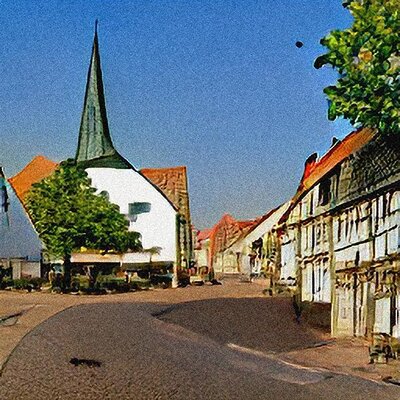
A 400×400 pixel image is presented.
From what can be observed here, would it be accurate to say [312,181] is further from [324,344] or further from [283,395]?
[283,395]

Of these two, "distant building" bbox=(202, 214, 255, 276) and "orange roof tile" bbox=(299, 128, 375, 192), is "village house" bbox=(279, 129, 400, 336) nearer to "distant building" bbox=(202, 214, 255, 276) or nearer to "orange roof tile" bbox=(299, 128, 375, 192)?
"orange roof tile" bbox=(299, 128, 375, 192)

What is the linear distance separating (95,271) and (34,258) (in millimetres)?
244

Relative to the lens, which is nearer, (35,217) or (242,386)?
(242,386)

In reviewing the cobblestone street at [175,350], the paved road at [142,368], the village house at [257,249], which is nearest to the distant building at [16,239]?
the cobblestone street at [175,350]

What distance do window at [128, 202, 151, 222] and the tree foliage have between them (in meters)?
0.03

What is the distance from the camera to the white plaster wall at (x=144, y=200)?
337 cm

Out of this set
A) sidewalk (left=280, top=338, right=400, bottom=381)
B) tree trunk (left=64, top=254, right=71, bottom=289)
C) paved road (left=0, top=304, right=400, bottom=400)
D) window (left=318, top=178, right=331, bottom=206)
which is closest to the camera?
paved road (left=0, top=304, right=400, bottom=400)

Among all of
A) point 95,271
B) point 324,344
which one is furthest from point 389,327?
point 95,271

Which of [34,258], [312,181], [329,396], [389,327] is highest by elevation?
[312,181]

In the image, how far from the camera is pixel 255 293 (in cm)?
347

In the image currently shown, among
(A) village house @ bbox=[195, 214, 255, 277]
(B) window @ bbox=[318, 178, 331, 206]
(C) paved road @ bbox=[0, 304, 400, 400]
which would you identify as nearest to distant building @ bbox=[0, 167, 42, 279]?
(C) paved road @ bbox=[0, 304, 400, 400]

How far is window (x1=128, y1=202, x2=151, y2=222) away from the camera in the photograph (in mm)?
3373

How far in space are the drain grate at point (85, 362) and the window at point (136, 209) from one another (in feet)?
2.14

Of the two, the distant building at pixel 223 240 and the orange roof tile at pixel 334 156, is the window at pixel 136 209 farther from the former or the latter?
the orange roof tile at pixel 334 156
